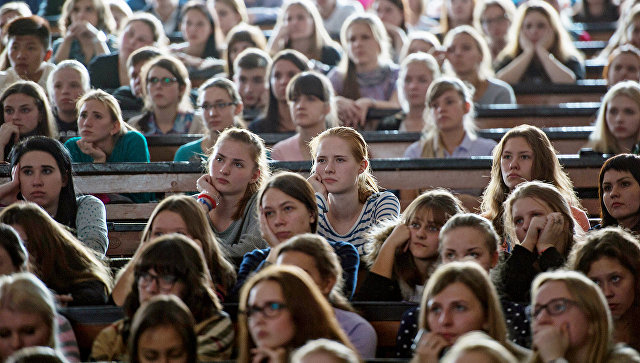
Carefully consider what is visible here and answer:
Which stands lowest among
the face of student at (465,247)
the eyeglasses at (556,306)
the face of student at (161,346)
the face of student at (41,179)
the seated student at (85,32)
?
the face of student at (161,346)

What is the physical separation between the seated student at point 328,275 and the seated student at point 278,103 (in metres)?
2.63

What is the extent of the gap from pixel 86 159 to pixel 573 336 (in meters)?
3.07

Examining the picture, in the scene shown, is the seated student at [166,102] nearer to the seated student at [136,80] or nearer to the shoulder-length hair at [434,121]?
the seated student at [136,80]

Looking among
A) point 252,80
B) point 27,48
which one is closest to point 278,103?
point 252,80

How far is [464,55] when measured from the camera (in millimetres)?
6586

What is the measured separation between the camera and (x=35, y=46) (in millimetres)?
6277

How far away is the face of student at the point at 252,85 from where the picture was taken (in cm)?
630

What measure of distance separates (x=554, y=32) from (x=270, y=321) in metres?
4.83

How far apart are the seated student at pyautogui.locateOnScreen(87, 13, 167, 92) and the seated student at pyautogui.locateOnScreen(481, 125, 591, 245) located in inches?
127

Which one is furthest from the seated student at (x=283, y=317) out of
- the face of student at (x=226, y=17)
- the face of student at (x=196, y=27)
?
the face of student at (x=226, y=17)

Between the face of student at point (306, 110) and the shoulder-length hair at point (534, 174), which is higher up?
the face of student at point (306, 110)

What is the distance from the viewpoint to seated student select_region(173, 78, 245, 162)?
540 cm

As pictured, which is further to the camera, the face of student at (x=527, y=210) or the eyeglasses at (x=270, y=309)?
the face of student at (x=527, y=210)

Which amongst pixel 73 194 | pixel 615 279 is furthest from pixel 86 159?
pixel 615 279
